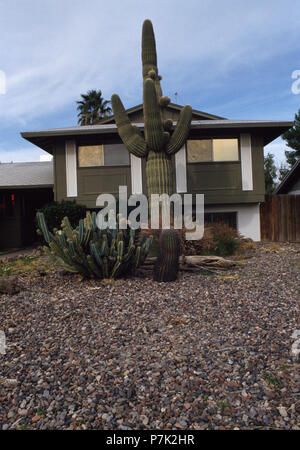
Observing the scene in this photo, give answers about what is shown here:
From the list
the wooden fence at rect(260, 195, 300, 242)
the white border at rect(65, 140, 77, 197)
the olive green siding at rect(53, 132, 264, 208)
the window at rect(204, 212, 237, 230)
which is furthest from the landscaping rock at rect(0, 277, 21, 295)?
the wooden fence at rect(260, 195, 300, 242)

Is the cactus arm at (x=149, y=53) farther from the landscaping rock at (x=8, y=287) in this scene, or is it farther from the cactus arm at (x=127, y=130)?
the landscaping rock at (x=8, y=287)

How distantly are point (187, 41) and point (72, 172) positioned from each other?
5.61 metres

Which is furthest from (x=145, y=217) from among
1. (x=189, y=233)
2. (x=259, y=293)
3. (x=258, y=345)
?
(x=258, y=345)

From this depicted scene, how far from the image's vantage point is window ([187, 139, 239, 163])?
11219 millimetres

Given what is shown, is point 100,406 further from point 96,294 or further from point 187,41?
point 187,41

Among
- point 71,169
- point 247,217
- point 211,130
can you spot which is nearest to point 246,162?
point 211,130

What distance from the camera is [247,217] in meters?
11.5

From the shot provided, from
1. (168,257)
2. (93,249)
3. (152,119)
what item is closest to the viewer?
(93,249)

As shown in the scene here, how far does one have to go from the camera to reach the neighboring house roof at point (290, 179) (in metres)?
15.9

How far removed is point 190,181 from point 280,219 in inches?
142

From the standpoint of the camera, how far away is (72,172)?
11.2 m

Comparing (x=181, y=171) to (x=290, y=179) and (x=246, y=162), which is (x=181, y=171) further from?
(x=290, y=179)

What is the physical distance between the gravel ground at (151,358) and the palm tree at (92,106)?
26.0 m

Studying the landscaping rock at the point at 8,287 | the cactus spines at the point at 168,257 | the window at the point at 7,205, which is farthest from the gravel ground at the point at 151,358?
the window at the point at 7,205
